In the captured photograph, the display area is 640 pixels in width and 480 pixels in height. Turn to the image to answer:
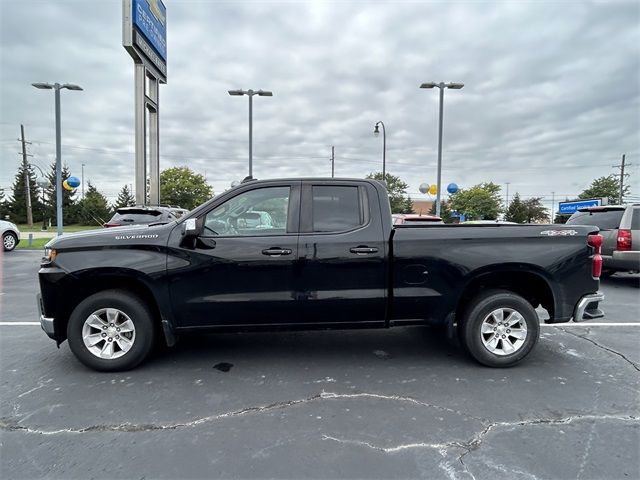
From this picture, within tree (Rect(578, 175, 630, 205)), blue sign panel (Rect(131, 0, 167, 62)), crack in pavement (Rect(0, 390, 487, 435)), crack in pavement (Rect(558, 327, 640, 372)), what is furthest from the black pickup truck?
tree (Rect(578, 175, 630, 205))

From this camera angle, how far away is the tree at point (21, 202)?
52.1m

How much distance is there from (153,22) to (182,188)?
38.0 metres

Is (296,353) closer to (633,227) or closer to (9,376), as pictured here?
(9,376)

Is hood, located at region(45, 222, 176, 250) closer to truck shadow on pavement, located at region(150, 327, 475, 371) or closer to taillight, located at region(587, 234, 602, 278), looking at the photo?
truck shadow on pavement, located at region(150, 327, 475, 371)

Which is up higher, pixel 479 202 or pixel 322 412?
pixel 479 202

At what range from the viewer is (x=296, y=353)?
182 inches

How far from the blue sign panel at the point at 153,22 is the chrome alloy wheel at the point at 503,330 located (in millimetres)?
21476

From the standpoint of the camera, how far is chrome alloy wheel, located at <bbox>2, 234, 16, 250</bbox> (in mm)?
14859

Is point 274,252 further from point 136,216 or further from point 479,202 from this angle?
point 479,202

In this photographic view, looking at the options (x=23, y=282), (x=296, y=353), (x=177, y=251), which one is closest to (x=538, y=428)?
(x=296, y=353)

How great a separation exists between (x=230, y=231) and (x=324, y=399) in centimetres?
187

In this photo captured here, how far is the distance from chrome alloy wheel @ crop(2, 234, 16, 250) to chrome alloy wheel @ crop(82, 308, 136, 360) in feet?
46.7

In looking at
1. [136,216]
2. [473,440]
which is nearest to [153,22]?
[136,216]

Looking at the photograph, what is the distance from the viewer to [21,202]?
52844mm
